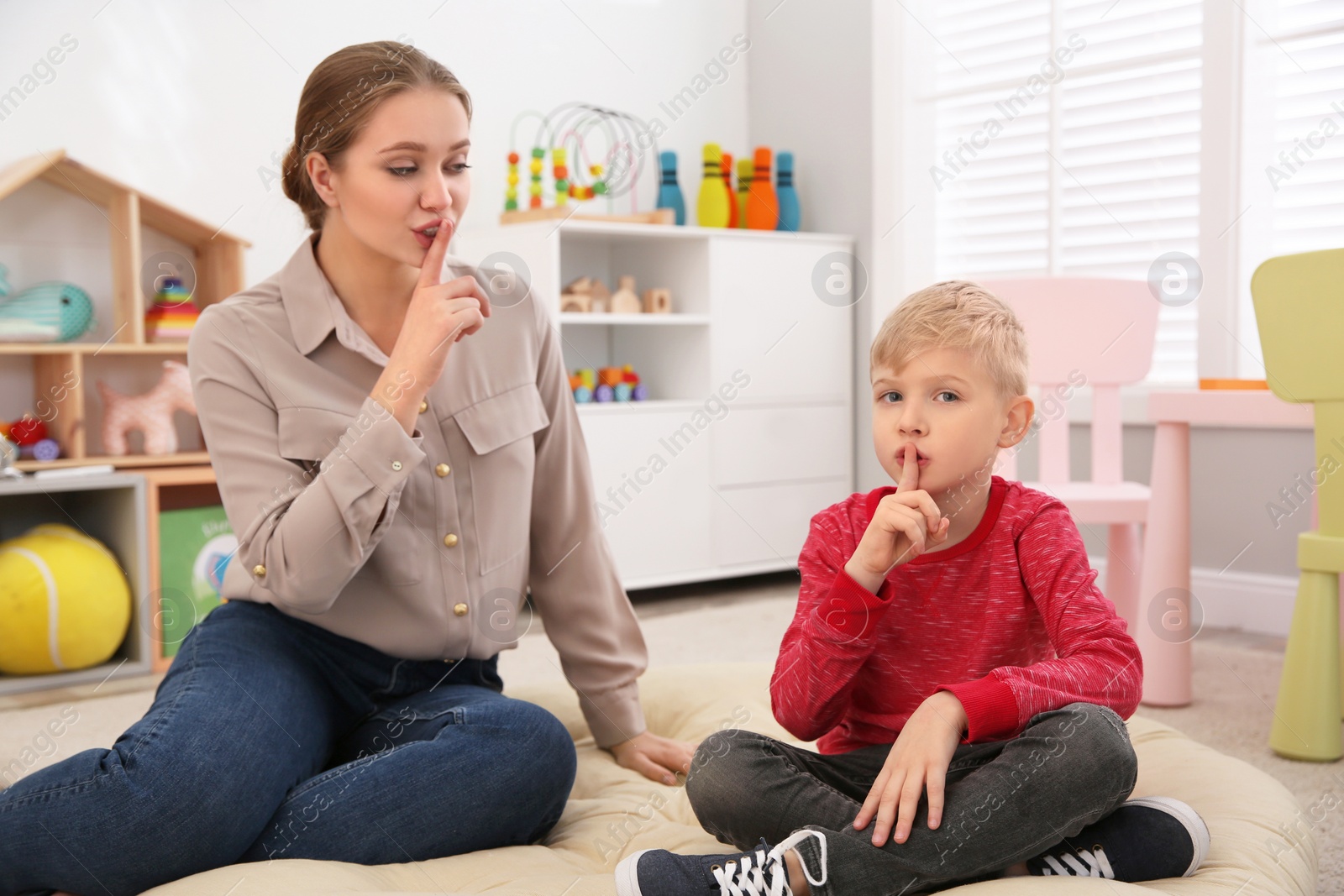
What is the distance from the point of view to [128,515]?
2.42 meters

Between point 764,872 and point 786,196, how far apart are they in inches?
110

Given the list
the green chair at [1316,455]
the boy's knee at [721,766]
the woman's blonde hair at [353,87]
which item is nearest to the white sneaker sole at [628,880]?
the boy's knee at [721,766]

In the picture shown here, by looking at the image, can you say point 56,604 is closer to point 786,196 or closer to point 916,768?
point 916,768

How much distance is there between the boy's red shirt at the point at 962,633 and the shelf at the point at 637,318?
1941 mm

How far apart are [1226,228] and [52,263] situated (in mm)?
2657

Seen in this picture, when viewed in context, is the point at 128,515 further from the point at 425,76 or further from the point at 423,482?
the point at 425,76

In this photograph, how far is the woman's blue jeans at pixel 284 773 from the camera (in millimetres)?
1016

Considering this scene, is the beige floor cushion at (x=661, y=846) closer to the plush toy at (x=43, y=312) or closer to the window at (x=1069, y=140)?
the plush toy at (x=43, y=312)

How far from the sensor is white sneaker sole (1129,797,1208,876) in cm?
101

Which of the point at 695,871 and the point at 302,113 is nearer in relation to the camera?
the point at 695,871

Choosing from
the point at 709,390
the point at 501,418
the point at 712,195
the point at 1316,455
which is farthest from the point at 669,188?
the point at 501,418

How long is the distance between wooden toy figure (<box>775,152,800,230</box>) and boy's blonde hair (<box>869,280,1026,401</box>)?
2.43 m

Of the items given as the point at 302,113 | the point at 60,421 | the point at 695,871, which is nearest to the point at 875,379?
the point at 695,871

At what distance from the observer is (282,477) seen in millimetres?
1231
